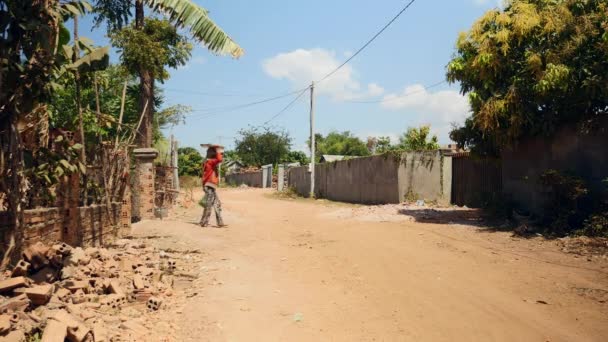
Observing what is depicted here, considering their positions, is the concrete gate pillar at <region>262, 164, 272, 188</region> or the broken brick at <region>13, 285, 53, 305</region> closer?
the broken brick at <region>13, 285, 53, 305</region>

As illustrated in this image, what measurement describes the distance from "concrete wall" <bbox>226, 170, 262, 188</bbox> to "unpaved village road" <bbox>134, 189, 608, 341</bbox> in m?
39.0

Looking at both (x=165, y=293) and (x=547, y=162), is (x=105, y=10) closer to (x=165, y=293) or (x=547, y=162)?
(x=165, y=293)

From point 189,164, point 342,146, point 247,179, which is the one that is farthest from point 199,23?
point 342,146

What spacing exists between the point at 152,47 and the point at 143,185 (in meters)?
3.82

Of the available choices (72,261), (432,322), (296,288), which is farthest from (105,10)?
(432,322)

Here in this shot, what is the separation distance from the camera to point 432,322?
179 inches

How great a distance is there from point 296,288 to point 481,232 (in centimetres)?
561

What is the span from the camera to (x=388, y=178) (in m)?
18.3

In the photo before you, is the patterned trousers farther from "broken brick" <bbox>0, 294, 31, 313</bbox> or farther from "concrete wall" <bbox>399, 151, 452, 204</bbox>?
"concrete wall" <bbox>399, 151, 452, 204</bbox>

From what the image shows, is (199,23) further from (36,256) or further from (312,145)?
(312,145)

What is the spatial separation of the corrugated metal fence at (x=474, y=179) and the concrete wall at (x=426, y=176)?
269mm

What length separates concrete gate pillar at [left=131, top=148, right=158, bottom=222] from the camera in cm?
1160

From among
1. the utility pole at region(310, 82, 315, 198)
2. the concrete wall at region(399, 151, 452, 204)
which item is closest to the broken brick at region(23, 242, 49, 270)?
the concrete wall at region(399, 151, 452, 204)

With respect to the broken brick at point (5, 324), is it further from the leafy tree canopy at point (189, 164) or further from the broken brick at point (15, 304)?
the leafy tree canopy at point (189, 164)
